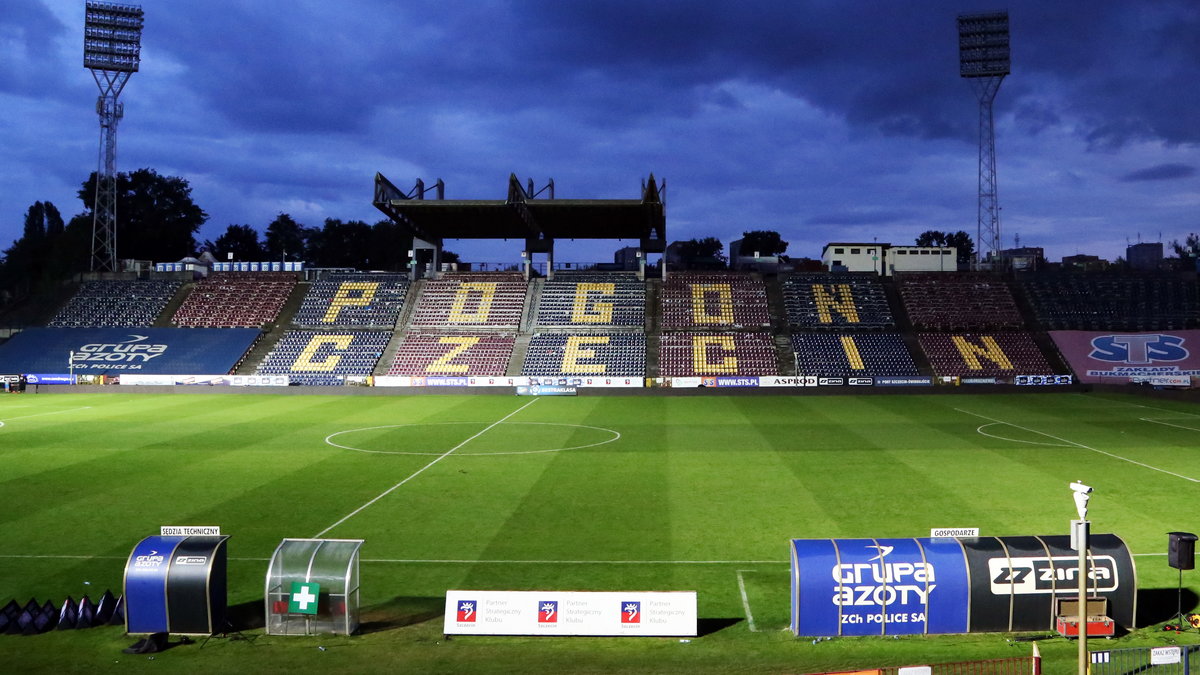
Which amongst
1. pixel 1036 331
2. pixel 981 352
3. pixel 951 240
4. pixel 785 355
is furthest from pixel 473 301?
pixel 951 240

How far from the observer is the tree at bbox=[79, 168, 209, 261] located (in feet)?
348

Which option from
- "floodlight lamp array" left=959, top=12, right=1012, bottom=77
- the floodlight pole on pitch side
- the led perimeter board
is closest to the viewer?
the floodlight pole on pitch side

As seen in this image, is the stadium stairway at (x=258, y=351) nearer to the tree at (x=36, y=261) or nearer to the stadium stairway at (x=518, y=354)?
the stadium stairway at (x=518, y=354)

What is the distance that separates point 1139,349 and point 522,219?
5067cm

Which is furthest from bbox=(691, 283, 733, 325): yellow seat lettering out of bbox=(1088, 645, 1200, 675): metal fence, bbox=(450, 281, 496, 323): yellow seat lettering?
bbox=(1088, 645, 1200, 675): metal fence

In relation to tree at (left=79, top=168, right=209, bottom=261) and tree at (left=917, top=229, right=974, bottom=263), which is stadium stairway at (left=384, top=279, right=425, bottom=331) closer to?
tree at (left=79, top=168, right=209, bottom=261)

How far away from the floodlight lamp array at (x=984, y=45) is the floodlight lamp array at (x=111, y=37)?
73.7 metres

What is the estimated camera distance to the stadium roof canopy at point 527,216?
6681 cm

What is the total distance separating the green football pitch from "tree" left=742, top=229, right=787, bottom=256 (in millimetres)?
109764

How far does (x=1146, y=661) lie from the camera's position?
12.3m

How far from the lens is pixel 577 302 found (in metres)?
74.4

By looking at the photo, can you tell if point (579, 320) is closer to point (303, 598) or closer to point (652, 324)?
A: point (652, 324)

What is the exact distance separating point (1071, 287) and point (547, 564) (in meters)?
74.1

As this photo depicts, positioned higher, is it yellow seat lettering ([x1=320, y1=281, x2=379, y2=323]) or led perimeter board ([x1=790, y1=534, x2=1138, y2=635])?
yellow seat lettering ([x1=320, y1=281, x2=379, y2=323])
